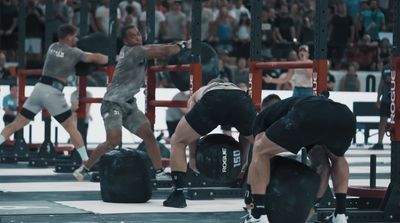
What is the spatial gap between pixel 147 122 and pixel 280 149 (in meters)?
4.70

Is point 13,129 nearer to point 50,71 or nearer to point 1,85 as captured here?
point 50,71

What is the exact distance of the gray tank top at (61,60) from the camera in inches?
571

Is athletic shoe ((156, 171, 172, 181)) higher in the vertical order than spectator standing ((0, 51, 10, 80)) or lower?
lower

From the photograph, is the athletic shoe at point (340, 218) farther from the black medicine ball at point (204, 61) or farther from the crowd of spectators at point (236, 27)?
the crowd of spectators at point (236, 27)

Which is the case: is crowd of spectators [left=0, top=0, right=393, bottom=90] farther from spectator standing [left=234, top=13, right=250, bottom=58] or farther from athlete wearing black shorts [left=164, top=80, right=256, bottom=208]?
athlete wearing black shorts [left=164, top=80, right=256, bottom=208]

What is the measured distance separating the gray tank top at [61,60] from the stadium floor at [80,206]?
1372 millimetres

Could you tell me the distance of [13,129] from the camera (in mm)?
14852

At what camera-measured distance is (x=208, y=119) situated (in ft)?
35.9

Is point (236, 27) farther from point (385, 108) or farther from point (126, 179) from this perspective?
point (126, 179)

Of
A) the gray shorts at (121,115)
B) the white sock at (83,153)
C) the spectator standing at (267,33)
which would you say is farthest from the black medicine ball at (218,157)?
the spectator standing at (267,33)

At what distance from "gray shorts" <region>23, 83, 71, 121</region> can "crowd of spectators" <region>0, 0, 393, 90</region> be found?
826cm

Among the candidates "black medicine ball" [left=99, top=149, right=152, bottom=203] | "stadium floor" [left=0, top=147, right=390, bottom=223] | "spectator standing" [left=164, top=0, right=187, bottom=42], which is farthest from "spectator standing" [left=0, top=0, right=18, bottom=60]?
"black medicine ball" [left=99, top=149, right=152, bottom=203]

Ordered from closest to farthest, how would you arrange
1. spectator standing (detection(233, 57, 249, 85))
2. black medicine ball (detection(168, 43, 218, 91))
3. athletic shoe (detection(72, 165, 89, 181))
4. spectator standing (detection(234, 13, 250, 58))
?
black medicine ball (detection(168, 43, 218, 91)) < athletic shoe (detection(72, 165, 89, 181)) < spectator standing (detection(233, 57, 249, 85)) < spectator standing (detection(234, 13, 250, 58))

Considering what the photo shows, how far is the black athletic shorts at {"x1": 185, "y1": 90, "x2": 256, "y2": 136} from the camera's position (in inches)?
430
